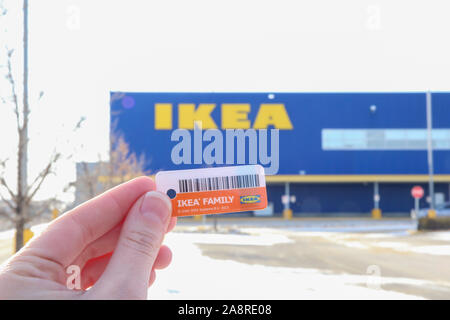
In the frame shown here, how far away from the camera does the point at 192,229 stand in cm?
2409

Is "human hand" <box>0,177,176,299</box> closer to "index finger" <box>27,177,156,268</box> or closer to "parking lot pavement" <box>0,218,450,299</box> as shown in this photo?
"index finger" <box>27,177,156,268</box>

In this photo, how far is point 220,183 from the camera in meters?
1.05

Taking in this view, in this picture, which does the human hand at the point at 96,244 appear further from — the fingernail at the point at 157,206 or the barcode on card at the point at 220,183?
the barcode on card at the point at 220,183

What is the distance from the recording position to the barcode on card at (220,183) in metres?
1.03

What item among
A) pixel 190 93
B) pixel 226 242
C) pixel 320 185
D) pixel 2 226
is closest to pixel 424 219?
pixel 320 185

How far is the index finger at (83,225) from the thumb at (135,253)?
4 cm

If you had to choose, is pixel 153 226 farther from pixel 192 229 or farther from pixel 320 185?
pixel 192 229

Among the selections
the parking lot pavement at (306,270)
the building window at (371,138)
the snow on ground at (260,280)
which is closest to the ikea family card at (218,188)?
the building window at (371,138)

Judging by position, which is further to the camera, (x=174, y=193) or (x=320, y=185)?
(x=320, y=185)

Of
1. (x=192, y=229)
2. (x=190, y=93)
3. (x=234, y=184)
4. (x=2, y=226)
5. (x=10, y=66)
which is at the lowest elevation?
(x=192, y=229)

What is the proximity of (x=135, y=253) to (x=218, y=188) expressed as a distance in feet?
1.17

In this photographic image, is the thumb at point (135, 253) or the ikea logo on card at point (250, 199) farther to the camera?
the thumb at point (135, 253)

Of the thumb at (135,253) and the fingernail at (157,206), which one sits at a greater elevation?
the fingernail at (157,206)

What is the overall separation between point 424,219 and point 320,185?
33.2 feet
